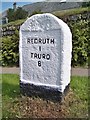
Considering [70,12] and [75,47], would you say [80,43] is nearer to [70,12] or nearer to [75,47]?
[75,47]

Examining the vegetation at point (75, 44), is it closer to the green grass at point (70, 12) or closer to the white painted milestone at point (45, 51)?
the green grass at point (70, 12)

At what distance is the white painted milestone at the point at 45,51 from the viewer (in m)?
4.54

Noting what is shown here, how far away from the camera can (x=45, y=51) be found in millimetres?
4664

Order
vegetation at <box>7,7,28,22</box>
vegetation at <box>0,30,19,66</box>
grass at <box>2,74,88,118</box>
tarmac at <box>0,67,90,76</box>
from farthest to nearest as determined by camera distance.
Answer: vegetation at <box>7,7,28,22</box> < vegetation at <box>0,30,19,66</box> < tarmac at <box>0,67,90,76</box> < grass at <box>2,74,88,118</box>

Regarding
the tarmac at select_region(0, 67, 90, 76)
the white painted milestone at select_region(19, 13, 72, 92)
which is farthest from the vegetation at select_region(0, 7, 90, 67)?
the white painted milestone at select_region(19, 13, 72, 92)

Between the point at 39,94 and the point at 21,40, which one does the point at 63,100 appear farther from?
the point at 21,40

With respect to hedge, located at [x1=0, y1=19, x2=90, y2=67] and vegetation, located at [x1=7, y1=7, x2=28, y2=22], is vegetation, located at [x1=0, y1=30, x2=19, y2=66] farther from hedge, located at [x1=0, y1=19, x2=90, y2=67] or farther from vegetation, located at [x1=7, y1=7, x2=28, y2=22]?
vegetation, located at [x1=7, y1=7, x2=28, y2=22]

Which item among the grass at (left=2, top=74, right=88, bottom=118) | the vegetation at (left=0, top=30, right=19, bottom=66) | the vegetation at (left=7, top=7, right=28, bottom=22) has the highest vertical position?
the vegetation at (left=7, top=7, right=28, bottom=22)

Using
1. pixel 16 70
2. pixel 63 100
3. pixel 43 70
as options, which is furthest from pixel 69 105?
pixel 16 70

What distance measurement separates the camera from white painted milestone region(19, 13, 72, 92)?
179 inches

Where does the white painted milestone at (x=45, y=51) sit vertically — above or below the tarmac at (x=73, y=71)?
above

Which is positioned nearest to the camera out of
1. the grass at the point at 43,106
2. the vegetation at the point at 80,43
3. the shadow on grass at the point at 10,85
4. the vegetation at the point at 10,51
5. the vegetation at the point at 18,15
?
the grass at the point at 43,106

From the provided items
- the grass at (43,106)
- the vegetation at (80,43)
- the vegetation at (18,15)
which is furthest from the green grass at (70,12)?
the grass at (43,106)

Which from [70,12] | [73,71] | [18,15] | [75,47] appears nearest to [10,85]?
[73,71]
